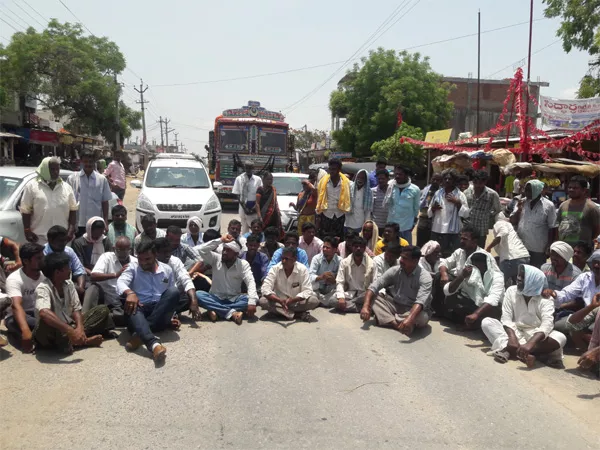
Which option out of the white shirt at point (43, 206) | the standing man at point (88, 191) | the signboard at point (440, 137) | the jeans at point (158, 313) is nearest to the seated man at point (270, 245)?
the jeans at point (158, 313)

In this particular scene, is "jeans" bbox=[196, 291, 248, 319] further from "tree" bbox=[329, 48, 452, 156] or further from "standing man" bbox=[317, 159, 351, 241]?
"tree" bbox=[329, 48, 452, 156]

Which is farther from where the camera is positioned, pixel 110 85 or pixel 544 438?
pixel 110 85

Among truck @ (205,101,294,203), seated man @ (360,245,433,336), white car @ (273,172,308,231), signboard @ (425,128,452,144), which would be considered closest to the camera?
seated man @ (360,245,433,336)

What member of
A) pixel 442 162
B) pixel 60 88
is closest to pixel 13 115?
pixel 60 88

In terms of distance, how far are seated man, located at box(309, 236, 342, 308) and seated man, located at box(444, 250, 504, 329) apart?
1.60 m

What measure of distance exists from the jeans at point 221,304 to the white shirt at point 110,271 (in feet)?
3.27

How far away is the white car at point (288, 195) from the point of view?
11.4 m

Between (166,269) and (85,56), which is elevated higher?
(85,56)

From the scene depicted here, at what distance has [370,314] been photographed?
21.2 feet

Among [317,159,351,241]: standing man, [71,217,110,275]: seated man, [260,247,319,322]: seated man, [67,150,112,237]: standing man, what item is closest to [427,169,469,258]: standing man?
[317,159,351,241]: standing man

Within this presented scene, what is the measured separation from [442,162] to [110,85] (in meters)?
25.2

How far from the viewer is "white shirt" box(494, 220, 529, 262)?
7.07 metres

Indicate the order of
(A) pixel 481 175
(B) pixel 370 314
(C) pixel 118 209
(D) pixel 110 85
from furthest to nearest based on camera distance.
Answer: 1. (D) pixel 110 85
2. (A) pixel 481 175
3. (C) pixel 118 209
4. (B) pixel 370 314

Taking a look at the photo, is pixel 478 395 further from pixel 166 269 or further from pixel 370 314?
pixel 166 269
